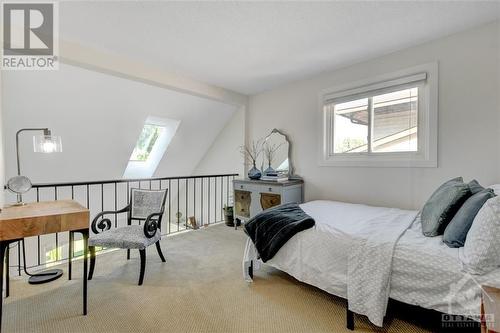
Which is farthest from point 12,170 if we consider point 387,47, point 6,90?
point 387,47

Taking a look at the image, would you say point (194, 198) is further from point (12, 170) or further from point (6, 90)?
point (6, 90)

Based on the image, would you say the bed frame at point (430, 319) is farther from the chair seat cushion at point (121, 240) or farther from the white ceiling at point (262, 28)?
the white ceiling at point (262, 28)

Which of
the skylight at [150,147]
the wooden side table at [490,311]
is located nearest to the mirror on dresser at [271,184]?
the skylight at [150,147]

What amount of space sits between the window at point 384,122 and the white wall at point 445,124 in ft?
0.28

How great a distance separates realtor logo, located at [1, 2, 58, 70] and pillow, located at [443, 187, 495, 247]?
334cm

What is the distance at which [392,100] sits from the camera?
9.53ft

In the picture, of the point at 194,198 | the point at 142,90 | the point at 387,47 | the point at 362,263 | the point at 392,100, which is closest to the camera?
the point at 362,263

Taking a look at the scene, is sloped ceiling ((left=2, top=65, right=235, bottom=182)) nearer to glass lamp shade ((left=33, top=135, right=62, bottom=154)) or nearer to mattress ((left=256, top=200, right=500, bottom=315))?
glass lamp shade ((left=33, top=135, right=62, bottom=154))

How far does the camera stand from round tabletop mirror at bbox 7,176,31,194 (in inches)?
78.4

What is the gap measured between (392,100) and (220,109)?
2.78 meters

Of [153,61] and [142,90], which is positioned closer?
[153,61]

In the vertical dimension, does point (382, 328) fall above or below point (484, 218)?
below

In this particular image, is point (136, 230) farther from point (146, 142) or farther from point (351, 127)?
point (351, 127)

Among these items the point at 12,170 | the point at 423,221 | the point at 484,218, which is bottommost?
the point at 423,221
